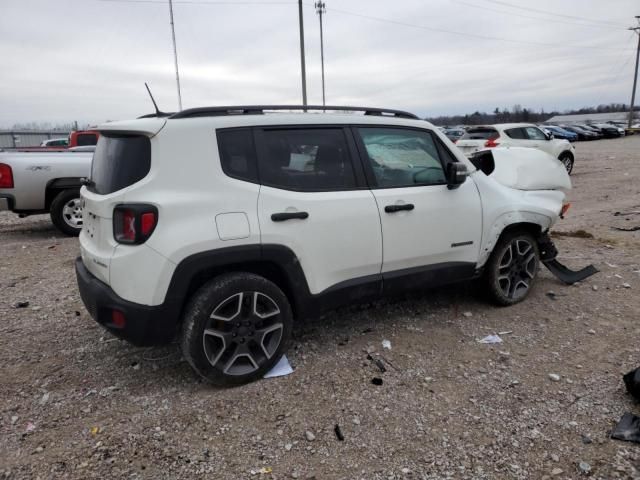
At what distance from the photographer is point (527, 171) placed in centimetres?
462

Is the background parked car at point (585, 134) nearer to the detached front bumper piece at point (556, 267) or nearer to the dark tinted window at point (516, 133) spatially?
the dark tinted window at point (516, 133)

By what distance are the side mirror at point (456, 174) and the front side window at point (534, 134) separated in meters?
11.4

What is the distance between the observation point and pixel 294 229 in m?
3.18

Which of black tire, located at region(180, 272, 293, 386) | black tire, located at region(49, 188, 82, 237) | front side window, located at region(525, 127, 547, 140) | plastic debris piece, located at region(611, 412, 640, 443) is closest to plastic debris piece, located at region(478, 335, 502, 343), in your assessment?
plastic debris piece, located at region(611, 412, 640, 443)

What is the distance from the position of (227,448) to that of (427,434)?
114 centimetres

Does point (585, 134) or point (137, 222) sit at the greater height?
point (585, 134)

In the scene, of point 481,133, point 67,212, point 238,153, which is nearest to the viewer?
point 238,153

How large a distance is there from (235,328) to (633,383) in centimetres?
256

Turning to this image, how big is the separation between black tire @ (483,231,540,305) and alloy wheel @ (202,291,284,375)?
2.18 meters

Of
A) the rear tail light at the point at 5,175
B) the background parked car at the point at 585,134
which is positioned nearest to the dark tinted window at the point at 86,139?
the rear tail light at the point at 5,175

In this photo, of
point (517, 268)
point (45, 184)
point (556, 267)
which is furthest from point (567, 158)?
point (45, 184)

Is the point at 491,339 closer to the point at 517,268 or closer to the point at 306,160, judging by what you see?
the point at 517,268

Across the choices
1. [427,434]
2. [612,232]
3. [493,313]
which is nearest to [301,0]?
[612,232]

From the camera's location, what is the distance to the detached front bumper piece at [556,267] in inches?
190
